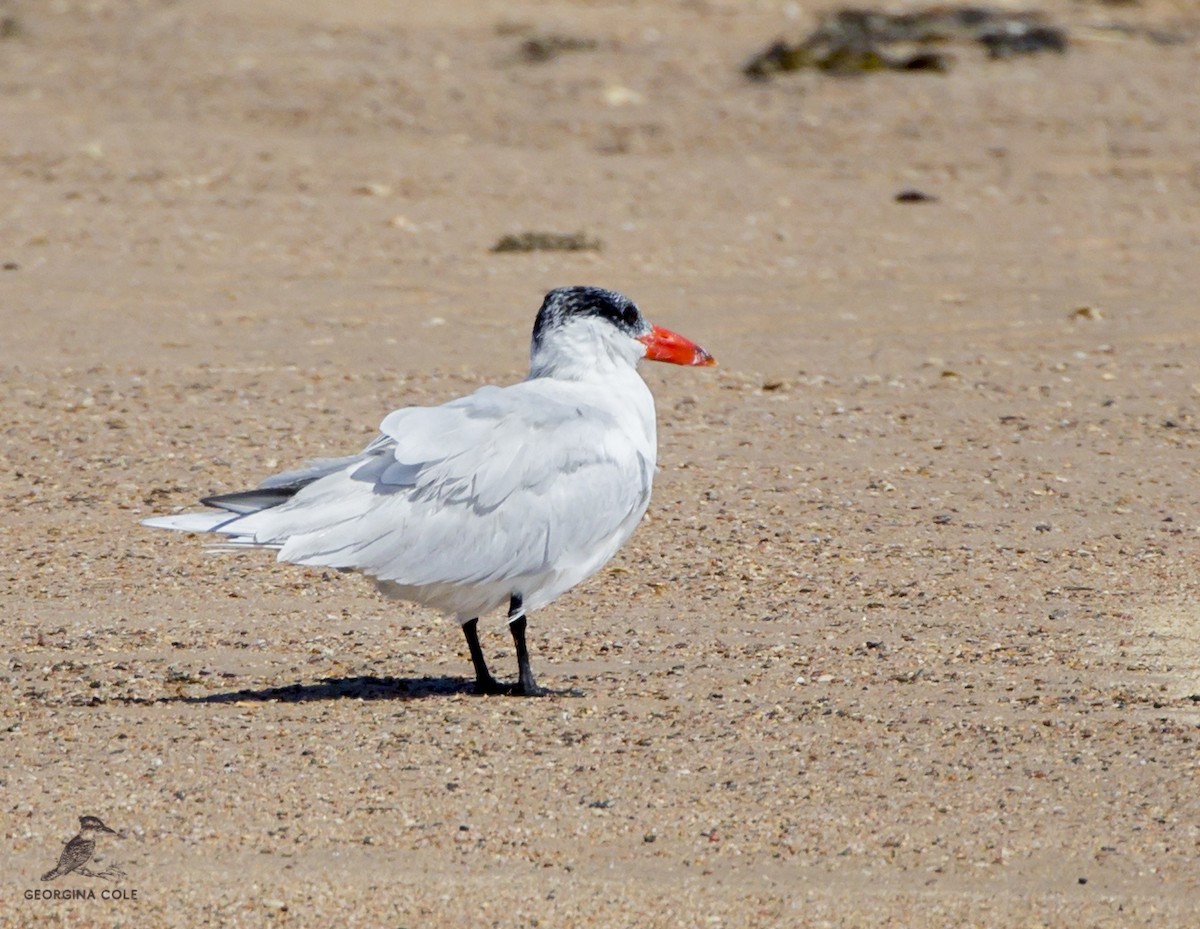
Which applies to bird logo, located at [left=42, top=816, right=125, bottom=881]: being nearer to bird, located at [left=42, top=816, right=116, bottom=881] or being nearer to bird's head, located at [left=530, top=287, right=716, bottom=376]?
bird, located at [left=42, top=816, right=116, bottom=881]

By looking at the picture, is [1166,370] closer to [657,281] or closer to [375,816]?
[657,281]

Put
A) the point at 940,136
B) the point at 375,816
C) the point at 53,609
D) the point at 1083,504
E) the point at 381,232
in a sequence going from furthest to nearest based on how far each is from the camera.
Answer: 1. the point at 940,136
2. the point at 381,232
3. the point at 1083,504
4. the point at 53,609
5. the point at 375,816

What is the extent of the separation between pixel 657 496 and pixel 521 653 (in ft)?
7.64

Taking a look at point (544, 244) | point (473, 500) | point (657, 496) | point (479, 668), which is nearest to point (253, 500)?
point (473, 500)

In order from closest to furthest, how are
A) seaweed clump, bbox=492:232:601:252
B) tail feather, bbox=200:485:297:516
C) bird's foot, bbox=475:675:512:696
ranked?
tail feather, bbox=200:485:297:516
bird's foot, bbox=475:675:512:696
seaweed clump, bbox=492:232:601:252

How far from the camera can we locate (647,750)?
5383mm

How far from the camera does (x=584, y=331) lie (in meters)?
6.28

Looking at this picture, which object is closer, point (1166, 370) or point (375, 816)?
point (375, 816)

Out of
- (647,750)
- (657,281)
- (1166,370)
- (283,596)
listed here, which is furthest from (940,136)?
(647,750)

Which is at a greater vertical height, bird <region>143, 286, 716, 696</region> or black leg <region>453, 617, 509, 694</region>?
bird <region>143, 286, 716, 696</region>

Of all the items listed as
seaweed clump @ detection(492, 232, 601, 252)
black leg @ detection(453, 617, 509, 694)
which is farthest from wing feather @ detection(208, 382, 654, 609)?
seaweed clump @ detection(492, 232, 601, 252)

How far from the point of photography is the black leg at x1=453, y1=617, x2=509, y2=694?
5938 millimetres

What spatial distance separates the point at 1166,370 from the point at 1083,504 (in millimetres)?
2642

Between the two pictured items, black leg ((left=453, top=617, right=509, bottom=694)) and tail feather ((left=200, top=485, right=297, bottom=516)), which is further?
black leg ((left=453, top=617, right=509, bottom=694))
